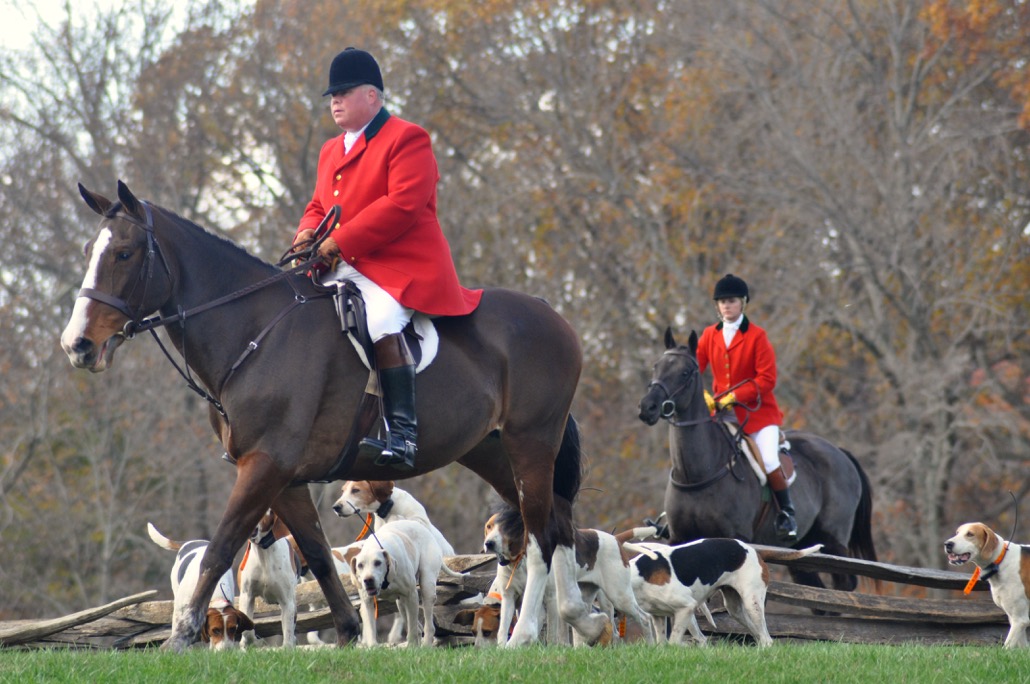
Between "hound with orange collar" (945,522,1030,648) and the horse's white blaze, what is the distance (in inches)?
225

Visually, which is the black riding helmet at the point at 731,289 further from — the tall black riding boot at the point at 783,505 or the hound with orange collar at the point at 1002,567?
the hound with orange collar at the point at 1002,567

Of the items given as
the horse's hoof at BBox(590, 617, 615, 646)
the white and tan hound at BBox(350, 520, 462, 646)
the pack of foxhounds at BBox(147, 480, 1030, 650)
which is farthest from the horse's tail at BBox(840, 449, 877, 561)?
the horse's hoof at BBox(590, 617, 615, 646)

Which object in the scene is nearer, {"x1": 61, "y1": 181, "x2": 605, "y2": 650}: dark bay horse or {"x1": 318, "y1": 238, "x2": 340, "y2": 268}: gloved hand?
{"x1": 61, "y1": 181, "x2": 605, "y2": 650}: dark bay horse

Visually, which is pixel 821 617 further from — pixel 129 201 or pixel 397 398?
pixel 129 201

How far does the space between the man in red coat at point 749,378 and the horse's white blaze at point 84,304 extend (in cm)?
618

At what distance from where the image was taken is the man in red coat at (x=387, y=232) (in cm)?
726

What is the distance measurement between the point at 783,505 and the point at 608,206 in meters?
13.2

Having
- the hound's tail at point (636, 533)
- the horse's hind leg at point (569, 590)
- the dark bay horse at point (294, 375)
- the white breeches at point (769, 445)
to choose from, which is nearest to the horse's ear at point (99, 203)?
the dark bay horse at point (294, 375)

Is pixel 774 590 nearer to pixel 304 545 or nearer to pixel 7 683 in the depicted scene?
pixel 304 545

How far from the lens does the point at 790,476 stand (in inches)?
482

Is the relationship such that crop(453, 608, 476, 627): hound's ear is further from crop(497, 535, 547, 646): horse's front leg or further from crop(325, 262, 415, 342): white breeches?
crop(325, 262, 415, 342): white breeches

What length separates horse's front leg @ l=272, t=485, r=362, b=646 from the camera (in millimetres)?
7746

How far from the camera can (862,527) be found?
1384 cm

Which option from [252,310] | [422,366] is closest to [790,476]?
[422,366]
